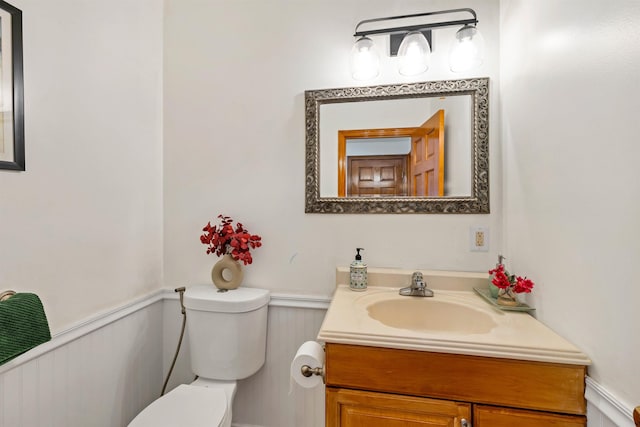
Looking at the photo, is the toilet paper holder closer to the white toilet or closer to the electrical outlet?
the white toilet

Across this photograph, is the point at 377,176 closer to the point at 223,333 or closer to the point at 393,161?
the point at 393,161

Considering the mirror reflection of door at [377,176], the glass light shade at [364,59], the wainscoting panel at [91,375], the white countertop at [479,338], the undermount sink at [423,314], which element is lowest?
the wainscoting panel at [91,375]

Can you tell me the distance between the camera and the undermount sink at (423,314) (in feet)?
3.79

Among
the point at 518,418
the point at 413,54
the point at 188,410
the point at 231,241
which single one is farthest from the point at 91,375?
the point at 413,54

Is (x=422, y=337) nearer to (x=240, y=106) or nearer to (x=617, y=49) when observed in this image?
(x=617, y=49)

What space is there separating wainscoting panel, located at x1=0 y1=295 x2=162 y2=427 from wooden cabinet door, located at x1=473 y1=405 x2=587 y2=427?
4.44 ft

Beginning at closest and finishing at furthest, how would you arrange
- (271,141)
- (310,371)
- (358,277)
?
(310,371), (358,277), (271,141)

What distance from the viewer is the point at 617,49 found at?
0.68 metres

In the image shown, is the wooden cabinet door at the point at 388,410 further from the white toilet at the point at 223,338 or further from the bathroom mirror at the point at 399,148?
the bathroom mirror at the point at 399,148

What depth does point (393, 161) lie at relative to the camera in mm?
1396

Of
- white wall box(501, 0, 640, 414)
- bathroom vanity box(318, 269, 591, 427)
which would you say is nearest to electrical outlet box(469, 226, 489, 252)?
white wall box(501, 0, 640, 414)

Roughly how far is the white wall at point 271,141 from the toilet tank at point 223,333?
208 millimetres

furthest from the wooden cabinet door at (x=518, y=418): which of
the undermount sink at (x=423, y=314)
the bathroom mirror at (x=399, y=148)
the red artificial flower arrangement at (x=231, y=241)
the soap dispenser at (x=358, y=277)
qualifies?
the red artificial flower arrangement at (x=231, y=241)

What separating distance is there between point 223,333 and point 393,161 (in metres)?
1.09
